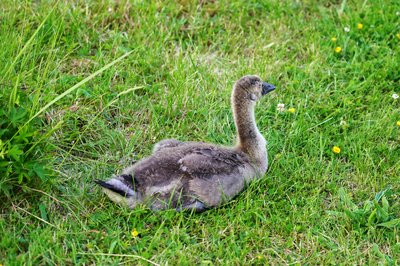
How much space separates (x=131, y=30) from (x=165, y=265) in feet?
10.7

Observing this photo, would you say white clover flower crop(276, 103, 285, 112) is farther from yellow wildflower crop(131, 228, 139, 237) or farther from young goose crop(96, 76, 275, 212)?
yellow wildflower crop(131, 228, 139, 237)

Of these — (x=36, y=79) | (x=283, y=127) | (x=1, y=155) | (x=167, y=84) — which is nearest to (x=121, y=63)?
(x=167, y=84)

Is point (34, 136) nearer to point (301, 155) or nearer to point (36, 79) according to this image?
point (36, 79)

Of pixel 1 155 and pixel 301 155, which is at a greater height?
pixel 1 155

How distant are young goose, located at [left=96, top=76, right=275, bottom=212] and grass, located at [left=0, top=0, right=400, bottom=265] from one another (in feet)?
0.39

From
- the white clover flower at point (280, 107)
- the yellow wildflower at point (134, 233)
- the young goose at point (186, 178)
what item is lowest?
the yellow wildflower at point (134, 233)

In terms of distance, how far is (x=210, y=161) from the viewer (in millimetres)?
4957

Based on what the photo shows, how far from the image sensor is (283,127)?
6.03 m

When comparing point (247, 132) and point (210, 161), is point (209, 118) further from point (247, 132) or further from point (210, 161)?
point (210, 161)

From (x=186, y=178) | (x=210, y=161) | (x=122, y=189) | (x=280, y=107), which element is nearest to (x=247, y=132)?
(x=210, y=161)

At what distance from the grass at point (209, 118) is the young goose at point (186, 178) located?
117mm

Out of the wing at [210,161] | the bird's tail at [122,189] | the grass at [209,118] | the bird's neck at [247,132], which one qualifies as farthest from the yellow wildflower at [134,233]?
the bird's neck at [247,132]

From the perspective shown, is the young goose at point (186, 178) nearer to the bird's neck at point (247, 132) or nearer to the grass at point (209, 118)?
the bird's neck at point (247, 132)

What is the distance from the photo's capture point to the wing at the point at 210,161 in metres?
4.86
